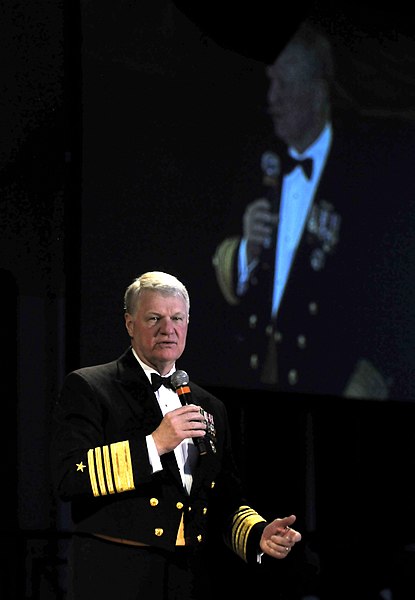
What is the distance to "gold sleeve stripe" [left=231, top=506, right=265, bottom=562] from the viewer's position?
3.00 metres

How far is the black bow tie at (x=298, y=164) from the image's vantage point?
461 centimetres

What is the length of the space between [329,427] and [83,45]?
2.10 m

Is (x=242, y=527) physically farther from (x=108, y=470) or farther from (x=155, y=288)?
(x=155, y=288)

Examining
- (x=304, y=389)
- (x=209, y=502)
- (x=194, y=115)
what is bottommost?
(x=209, y=502)

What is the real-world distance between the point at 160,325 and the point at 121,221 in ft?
4.22

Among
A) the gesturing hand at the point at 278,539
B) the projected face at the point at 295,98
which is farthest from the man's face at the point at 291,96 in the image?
the gesturing hand at the point at 278,539

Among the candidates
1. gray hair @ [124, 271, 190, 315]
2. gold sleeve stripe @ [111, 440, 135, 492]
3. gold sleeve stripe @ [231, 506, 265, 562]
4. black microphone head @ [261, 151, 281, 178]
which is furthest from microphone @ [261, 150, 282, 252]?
gold sleeve stripe @ [111, 440, 135, 492]

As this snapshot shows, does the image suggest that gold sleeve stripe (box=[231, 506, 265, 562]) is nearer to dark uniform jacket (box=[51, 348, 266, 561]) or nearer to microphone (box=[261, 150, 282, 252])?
dark uniform jacket (box=[51, 348, 266, 561])

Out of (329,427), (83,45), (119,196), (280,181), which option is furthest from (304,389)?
(83,45)

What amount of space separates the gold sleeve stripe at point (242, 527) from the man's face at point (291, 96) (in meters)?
2.15

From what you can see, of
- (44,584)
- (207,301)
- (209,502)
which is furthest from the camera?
(207,301)

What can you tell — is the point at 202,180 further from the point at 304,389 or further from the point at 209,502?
the point at 209,502

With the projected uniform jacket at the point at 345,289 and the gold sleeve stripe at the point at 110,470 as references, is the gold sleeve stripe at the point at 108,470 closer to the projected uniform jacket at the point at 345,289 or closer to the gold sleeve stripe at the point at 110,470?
the gold sleeve stripe at the point at 110,470

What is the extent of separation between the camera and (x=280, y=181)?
458cm
